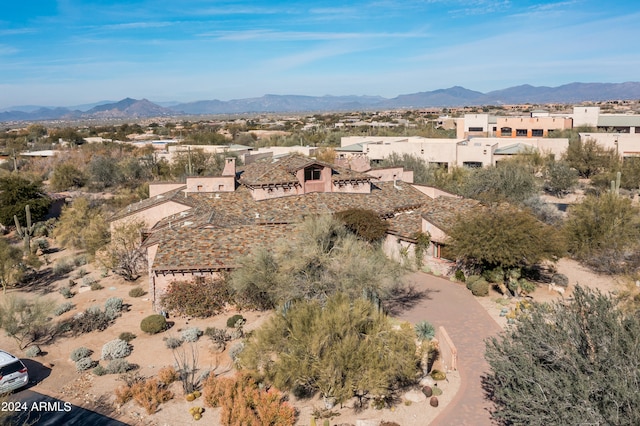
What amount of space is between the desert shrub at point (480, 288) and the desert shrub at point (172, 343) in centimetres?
1419

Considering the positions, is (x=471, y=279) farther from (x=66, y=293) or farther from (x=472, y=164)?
(x=472, y=164)

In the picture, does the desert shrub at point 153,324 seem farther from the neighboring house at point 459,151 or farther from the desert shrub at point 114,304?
the neighboring house at point 459,151

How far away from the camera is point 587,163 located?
53.6m

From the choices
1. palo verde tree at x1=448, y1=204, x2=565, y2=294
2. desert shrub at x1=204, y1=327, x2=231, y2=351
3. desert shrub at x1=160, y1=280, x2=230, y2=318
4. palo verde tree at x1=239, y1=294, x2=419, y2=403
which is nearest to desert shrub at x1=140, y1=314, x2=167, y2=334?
desert shrub at x1=160, y1=280, x2=230, y2=318

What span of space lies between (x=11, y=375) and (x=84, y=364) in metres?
2.39

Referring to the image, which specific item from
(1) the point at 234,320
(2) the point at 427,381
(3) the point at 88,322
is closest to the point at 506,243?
(2) the point at 427,381

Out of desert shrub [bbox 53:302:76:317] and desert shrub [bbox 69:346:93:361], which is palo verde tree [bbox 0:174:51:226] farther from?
desert shrub [bbox 69:346:93:361]

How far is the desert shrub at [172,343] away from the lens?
19016 millimetres

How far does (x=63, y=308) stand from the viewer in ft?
77.0

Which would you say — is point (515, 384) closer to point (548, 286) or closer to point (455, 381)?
point (455, 381)

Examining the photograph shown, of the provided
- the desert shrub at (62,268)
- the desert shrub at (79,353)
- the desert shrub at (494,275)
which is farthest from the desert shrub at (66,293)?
the desert shrub at (494,275)

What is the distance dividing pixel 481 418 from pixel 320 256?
7.72 metres

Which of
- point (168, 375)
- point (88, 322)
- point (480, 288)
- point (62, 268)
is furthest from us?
point (62, 268)

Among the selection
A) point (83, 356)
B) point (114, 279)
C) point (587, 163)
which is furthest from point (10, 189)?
point (587, 163)
